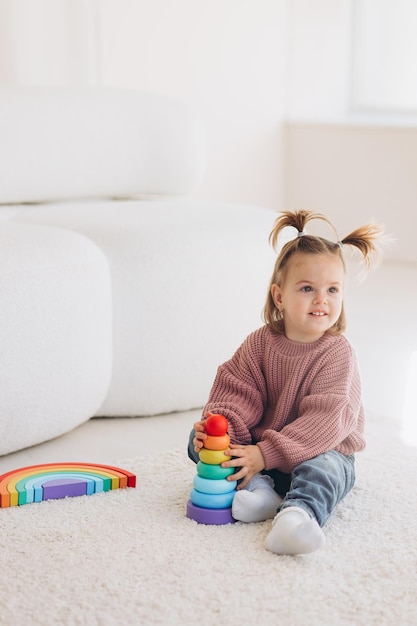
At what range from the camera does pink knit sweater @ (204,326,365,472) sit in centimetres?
158

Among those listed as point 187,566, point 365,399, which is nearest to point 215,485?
point 187,566

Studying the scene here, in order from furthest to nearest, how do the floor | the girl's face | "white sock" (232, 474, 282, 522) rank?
the floor
the girl's face
"white sock" (232, 474, 282, 522)

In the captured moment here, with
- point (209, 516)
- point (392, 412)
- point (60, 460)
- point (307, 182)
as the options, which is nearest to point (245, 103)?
point (307, 182)

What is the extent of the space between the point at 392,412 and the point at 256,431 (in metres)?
0.60

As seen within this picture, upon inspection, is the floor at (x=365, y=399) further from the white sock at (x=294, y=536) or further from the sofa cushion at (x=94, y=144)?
the sofa cushion at (x=94, y=144)

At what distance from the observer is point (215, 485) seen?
1547 mm

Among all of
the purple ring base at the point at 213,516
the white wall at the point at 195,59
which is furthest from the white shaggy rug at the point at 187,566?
the white wall at the point at 195,59

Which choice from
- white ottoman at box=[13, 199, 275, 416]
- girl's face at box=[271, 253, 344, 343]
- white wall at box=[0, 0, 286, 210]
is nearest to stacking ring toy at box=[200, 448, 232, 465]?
girl's face at box=[271, 253, 344, 343]

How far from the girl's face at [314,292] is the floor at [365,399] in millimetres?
454

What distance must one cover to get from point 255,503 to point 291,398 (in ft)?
0.68

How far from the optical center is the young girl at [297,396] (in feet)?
5.10

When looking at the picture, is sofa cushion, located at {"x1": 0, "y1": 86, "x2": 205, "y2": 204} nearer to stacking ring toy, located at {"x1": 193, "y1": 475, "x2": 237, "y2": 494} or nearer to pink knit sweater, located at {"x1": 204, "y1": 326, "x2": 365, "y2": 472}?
pink knit sweater, located at {"x1": 204, "y1": 326, "x2": 365, "y2": 472}

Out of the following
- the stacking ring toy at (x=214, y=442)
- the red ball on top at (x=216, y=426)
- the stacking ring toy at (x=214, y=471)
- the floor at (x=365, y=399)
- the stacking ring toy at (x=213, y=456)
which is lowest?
the floor at (x=365, y=399)

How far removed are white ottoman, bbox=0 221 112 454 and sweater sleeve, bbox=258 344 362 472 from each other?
0.50 metres
